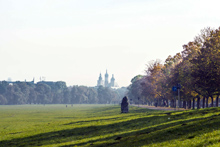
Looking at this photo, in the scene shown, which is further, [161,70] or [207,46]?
[161,70]

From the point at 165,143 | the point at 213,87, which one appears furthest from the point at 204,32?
the point at 165,143

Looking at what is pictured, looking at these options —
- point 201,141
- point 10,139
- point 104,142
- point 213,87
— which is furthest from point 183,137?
point 213,87

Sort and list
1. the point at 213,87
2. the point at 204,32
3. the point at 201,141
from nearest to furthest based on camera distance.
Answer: the point at 201,141, the point at 213,87, the point at 204,32

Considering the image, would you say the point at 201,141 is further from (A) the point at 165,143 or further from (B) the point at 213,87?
(B) the point at 213,87

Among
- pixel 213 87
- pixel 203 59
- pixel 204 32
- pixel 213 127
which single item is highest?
pixel 204 32

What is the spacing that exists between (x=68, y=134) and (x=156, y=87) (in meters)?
84.3

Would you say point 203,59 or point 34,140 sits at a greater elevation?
point 203,59

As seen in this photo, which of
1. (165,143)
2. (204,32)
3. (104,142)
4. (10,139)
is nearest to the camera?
(165,143)

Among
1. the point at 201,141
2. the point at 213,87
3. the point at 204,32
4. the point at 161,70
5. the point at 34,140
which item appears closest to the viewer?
the point at 201,141

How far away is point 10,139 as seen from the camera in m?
40.8

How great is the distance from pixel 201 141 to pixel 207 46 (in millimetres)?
48847

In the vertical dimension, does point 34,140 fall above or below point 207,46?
below

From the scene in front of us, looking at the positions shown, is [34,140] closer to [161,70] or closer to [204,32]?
[204,32]

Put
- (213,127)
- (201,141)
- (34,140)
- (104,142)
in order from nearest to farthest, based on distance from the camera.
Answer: (201,141) → (213,127) → (104,142) → (34,140)
